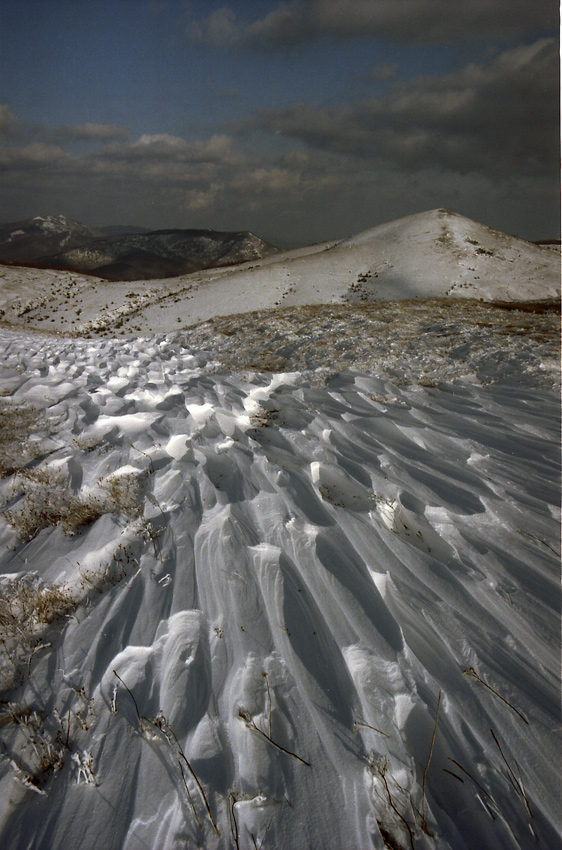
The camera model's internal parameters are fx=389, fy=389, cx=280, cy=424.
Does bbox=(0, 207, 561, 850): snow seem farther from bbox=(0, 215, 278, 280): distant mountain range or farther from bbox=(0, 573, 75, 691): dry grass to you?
bbox=(0, 215, 278, 280): distant mountain range

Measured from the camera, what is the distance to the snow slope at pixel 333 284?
840 inches

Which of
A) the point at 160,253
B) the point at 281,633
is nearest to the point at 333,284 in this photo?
the point at 281,633

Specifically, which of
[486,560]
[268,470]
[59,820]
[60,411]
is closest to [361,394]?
[268,470]

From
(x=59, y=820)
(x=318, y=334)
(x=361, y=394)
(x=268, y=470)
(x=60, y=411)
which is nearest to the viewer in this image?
(x=59, y=820)

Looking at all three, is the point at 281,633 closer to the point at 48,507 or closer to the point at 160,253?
the point at 48,507

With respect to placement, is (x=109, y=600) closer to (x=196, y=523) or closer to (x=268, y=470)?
(x=196, y=523)

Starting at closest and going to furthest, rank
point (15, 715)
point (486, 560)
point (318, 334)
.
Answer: point (15, 715)
point (486, 560)
point (318, 334)

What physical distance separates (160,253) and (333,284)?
188 metres

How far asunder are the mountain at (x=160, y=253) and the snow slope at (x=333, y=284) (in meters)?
142

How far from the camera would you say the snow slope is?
21.3m

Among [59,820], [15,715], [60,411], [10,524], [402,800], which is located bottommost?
[402,800]

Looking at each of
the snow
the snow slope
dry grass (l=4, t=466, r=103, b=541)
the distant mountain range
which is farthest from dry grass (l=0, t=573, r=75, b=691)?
the distant mountain range

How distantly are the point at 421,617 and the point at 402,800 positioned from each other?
37.7 inches

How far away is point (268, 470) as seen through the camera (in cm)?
402
